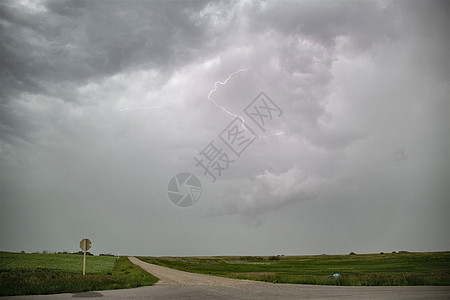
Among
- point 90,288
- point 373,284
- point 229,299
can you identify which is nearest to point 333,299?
point 229,299

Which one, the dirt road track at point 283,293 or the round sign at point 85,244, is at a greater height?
the round sign at point 85,244

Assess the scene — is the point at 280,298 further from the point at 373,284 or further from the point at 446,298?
the point at 373,284

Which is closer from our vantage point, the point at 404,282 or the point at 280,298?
the point at 280,298

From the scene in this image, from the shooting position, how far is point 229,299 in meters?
15.9

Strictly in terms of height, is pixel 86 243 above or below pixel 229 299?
above

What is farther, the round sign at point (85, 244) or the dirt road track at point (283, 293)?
the round sign at point (85, 244)

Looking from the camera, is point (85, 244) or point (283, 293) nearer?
point (283, 293)

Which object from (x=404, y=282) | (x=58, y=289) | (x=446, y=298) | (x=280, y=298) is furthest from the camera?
(x=404, y=282)

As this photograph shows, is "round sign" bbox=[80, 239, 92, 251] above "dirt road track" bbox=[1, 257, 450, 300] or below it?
above

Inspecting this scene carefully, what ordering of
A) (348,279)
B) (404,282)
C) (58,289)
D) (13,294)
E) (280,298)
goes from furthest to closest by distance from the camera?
→ (348,279) < (404,282) < (58,289) < (13,294) < (280,298)

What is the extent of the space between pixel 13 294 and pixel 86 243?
9995 mm

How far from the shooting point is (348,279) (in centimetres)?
2462

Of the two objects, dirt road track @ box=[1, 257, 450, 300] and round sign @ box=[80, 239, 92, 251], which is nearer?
dirt road track @ box=[1, 257, 450, 300]

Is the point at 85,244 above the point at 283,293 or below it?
above
